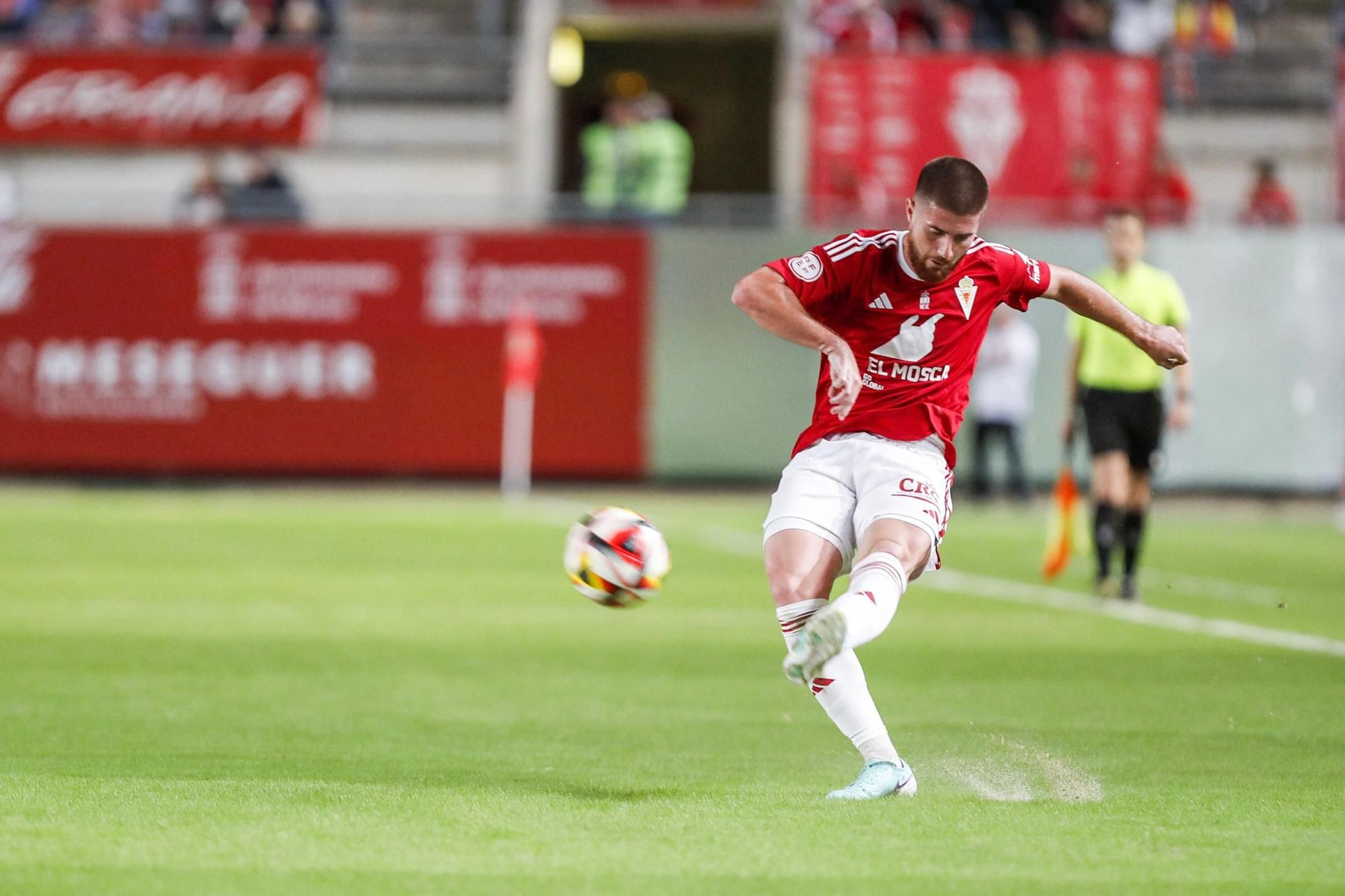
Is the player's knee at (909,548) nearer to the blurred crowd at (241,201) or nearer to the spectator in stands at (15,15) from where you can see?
the blurred crowd at (241,201)

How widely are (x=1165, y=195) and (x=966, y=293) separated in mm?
18567

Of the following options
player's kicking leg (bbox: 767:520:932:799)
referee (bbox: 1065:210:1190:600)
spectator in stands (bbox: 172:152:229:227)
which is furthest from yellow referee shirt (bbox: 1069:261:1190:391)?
spectator in stands (bbox: 172:152:229:227)

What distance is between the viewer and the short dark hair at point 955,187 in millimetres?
5984

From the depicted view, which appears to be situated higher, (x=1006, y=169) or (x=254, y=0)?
(x=254, y=0)

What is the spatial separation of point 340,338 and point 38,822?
1900cm

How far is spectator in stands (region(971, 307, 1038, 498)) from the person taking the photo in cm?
2245

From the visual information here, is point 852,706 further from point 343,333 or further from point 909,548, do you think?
point 343,333

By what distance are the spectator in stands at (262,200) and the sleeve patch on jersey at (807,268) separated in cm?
1884

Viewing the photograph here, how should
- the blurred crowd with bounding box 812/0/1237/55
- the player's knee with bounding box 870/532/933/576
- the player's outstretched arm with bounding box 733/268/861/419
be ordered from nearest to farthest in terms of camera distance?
the player's outstretched arm with bounding box 733/268/861/419 < the player's knee with bounding box 870/532/933/576 < the blurred crowd with bounding box 812/0/1237/55

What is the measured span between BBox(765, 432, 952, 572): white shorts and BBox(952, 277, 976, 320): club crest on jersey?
0.45 m

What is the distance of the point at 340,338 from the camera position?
2420 cm

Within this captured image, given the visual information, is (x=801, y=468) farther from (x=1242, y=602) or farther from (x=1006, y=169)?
(x=1006, y=169)

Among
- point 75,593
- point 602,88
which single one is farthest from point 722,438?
point 75,593

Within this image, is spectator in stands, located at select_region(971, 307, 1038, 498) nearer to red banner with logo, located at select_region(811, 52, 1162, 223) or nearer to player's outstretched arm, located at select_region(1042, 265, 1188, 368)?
red banner with logo, located at select_region(811, 52, 1162, 223)
